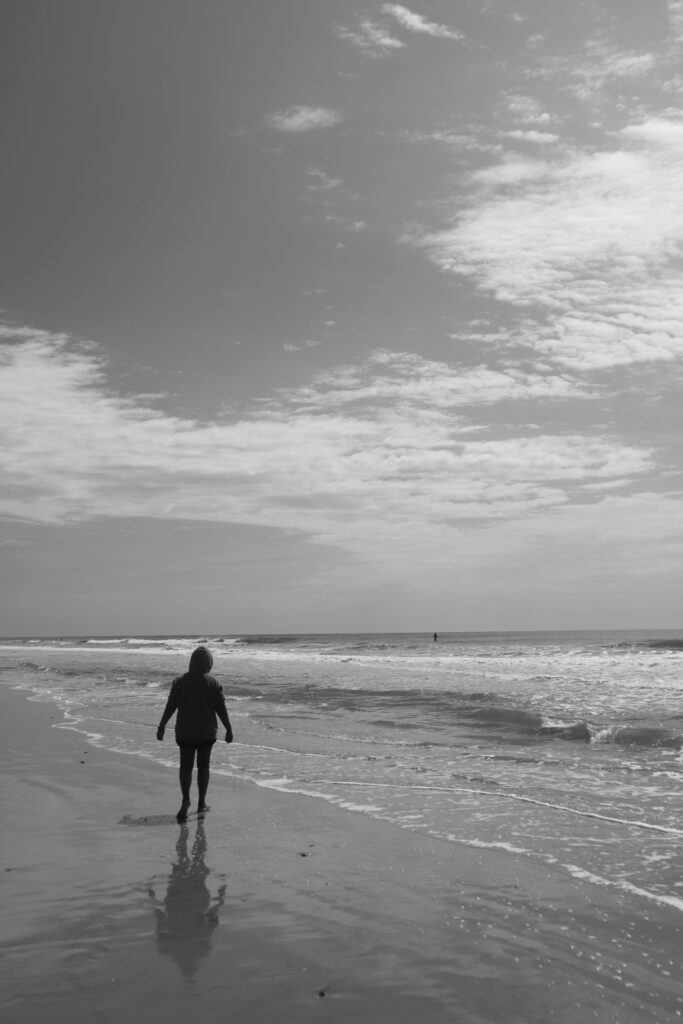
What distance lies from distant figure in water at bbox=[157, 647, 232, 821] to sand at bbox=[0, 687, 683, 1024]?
664 millimetres

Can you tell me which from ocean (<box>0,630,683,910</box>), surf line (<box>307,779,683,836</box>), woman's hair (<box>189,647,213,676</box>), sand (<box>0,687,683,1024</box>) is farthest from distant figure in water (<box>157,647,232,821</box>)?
surf line (<box>307,779,683,836</box>)

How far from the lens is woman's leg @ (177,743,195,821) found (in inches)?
341

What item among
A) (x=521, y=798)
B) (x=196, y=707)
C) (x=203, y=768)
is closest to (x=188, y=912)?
(x=203, y=768)

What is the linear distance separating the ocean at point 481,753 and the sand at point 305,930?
2.62 feet

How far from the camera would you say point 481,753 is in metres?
13.1

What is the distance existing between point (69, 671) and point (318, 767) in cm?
2888

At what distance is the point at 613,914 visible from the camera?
5.67 m

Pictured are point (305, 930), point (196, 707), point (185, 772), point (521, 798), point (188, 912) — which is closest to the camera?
point (305, 930)

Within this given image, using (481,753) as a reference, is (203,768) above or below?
above

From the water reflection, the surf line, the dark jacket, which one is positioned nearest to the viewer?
the water reflection

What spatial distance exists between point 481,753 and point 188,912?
8.29 meters

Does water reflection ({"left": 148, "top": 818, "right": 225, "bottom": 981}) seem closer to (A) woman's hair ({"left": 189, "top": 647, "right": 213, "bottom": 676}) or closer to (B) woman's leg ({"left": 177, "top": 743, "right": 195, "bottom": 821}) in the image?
(B) woman's leg ({"left": 177, "top": 743, "right": 195, "bottom": 821})

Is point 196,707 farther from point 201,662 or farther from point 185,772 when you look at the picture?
point 185,772

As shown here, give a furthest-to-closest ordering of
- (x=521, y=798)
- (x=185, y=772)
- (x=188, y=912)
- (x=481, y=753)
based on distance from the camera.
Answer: (x=481, y=753) → (x=521, y=798) → (x=185, y=772) → (x=188, y=912)
